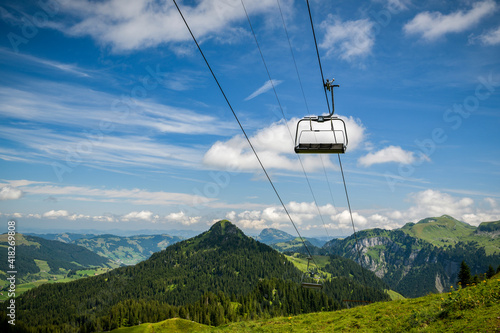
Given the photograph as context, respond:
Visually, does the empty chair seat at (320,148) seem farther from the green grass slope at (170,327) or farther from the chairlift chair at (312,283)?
the green grass slope at (170,327)

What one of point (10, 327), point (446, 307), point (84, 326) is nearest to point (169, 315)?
point (84, 326)

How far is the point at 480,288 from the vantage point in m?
23.4

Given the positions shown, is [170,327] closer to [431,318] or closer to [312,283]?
[312,283]

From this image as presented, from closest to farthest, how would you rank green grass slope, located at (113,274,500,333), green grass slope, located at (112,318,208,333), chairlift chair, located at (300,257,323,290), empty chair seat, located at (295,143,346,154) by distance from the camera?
empty chair seat, located at (295,143,346,154)
green grass slope, located at (113,274,500,333)
chairlift chair, located at (300,257,323,290)
green grass slope, located at (112,318,208,333)

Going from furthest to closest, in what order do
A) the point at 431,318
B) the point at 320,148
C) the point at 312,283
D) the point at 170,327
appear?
the point at 170,327
the point at 312,283
the point at 431,318
the point at 320,148

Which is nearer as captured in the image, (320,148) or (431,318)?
(320,148)

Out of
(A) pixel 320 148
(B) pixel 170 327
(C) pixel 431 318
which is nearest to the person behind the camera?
(A) pixel 320 148

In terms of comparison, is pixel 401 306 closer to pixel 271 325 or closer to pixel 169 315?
pixel 271 325

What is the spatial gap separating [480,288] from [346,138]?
1933 cm

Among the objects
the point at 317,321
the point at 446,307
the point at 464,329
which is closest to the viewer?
the point at 464,329

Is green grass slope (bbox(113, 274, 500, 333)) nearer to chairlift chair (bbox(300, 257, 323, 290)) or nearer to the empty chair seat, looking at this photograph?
chairlift chair (bbox(300, 257, 323, 290))

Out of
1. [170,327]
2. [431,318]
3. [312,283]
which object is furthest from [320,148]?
[170,327]

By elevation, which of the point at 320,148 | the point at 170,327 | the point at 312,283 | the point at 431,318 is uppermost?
the point at 320,148

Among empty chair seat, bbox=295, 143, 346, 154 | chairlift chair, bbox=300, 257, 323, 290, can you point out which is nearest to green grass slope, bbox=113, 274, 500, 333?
chairlift chair, bbox=300, 257, 323, 290
